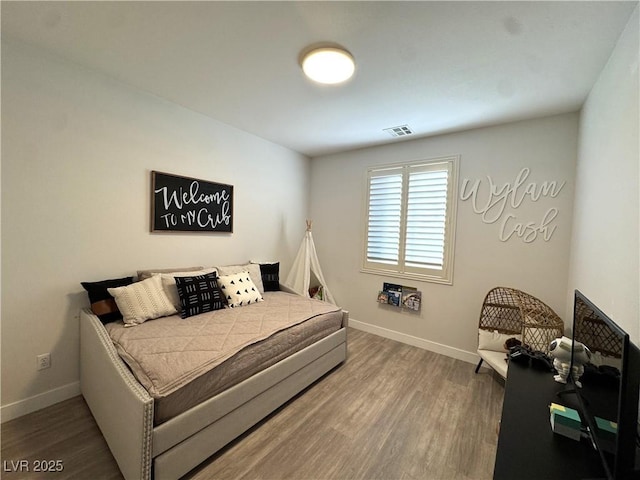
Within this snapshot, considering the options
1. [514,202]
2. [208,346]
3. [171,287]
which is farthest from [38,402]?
[514,202]

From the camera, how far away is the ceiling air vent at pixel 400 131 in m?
3.05

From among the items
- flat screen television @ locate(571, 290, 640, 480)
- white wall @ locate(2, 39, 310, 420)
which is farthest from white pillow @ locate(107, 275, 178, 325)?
flat screen television @ locate(571, 290, 640, 480)

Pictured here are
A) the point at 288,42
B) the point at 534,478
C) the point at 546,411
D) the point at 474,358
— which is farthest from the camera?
the point at 474,358

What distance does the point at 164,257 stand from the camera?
2701 mm

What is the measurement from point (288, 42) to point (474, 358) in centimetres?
342

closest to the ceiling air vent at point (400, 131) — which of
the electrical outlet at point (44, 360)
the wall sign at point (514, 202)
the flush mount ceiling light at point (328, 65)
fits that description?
the wall sign at point (514, 202)

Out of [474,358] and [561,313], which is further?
[474,358]

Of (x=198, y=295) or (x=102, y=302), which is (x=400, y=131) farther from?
(x=102, y=302)

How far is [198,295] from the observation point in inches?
96.3

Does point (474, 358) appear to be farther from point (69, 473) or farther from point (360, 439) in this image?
point (69, 473)

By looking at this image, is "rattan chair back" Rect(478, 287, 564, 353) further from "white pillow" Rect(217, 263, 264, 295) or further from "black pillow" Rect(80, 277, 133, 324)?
"black pillow" Rect(80, 277, 133, 324)

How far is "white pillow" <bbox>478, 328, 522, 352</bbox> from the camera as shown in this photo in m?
2.53

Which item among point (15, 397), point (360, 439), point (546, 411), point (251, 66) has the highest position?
point (251, 66)

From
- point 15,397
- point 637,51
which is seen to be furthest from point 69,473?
point 637,51
